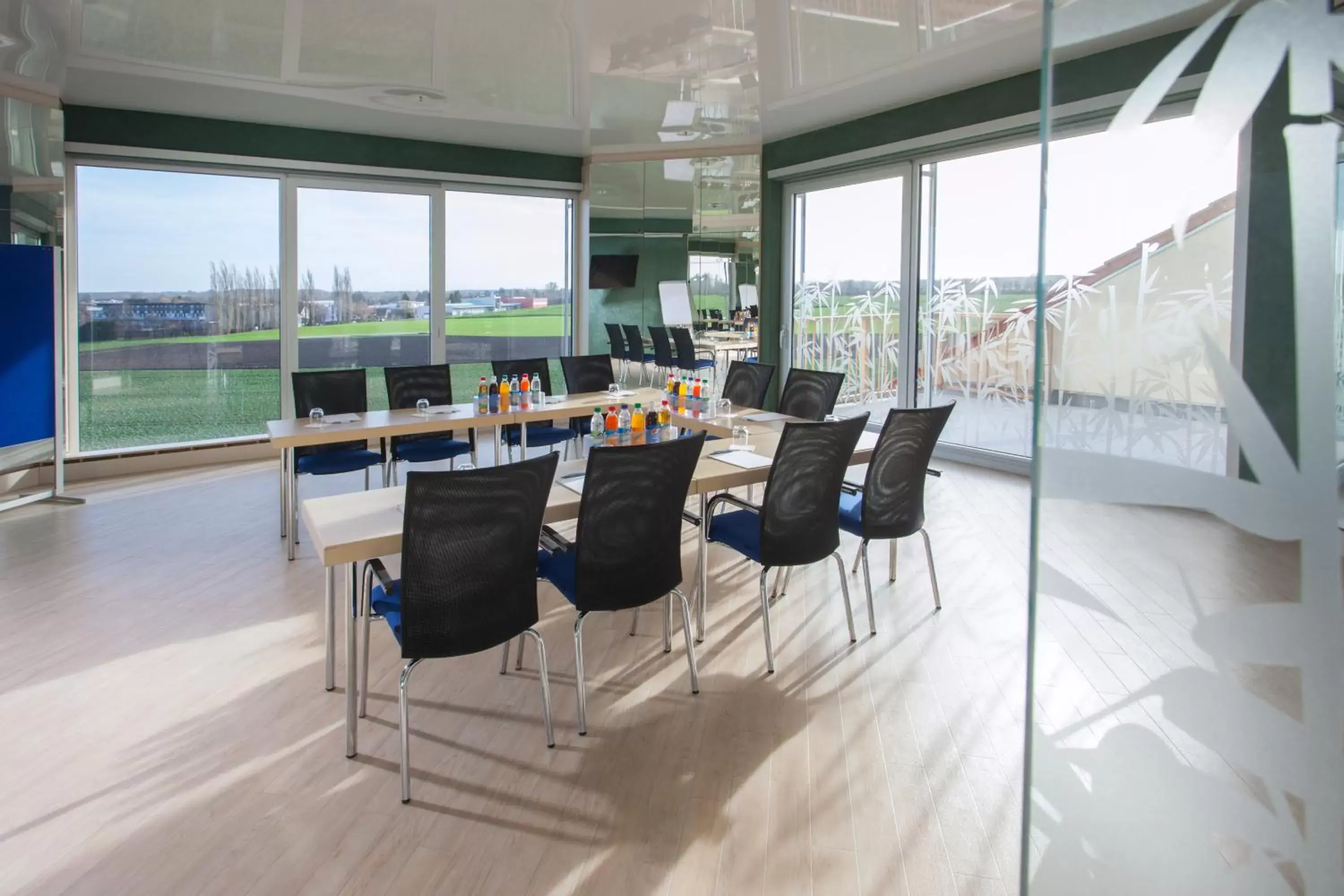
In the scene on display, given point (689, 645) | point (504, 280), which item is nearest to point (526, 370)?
point (504, 280)

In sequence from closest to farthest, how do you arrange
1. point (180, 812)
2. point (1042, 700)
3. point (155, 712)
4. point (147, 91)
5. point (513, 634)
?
1. point (1042, 700)
2. point (180, 812)
3. point (513, 634)
4. point (155, 712)
5. point (147, 91)

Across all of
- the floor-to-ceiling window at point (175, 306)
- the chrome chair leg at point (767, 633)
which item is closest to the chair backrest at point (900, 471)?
the chrome chair leg at point (767, 633)

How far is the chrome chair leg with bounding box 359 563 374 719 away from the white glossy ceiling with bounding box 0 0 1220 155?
3.74 m

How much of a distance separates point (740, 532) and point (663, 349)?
5.68m

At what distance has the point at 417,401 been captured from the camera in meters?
5.99

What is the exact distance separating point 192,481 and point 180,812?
5.15m

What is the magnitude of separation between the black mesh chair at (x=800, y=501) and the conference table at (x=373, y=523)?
16 centimetres

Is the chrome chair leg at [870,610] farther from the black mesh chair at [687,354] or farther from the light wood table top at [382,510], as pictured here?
the black mesh chair at [687,354]

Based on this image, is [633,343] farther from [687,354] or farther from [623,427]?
[623,427]

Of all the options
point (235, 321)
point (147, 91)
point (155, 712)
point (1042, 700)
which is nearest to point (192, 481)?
point (235, 321)

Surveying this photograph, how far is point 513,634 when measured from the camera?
2771mm

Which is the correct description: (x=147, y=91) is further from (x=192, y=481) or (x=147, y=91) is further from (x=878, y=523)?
(x=878, y=523)

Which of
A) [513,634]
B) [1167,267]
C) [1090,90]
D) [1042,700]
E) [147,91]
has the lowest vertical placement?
[513,634]

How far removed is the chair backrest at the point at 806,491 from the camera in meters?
3.38
